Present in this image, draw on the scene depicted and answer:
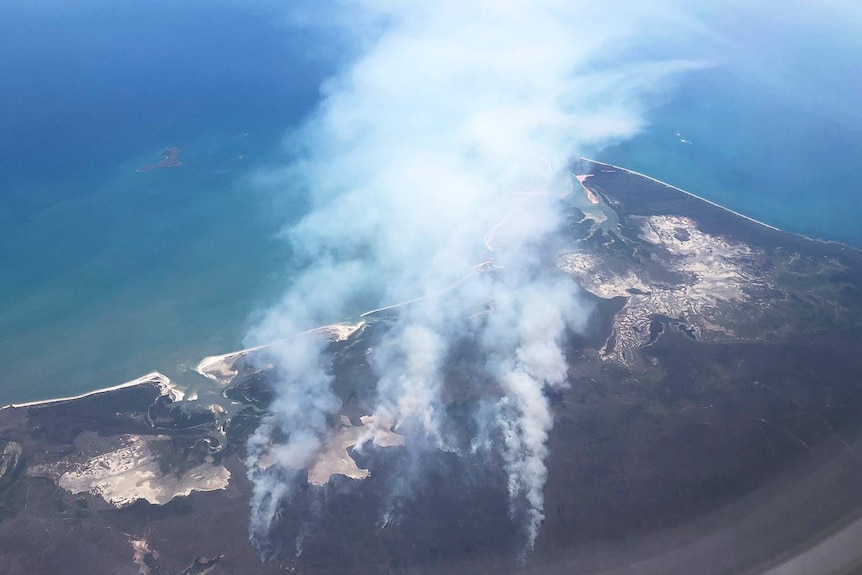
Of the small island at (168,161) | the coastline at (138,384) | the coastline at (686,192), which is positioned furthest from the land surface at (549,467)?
the small island at (168,161)

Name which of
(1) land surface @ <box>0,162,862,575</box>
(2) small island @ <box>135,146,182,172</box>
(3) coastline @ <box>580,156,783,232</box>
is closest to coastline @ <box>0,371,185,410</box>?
(1) land surface @ <box>0,162,862,575</box>

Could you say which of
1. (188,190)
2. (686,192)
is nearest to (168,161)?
(188,190)

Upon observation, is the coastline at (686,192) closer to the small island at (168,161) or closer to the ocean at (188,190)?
the ocean at (188,190)

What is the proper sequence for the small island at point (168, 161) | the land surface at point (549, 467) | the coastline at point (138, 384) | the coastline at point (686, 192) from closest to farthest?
1. the land surface at point (549, 467)
2. the coastline at point (138, 384)
3. the coastline at point (686, 192)
4. the small island at point (168, 161)

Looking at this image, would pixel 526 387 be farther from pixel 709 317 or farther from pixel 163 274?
pixel 163 274

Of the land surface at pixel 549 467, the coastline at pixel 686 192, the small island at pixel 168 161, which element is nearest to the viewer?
the land surface at pixel 549 467

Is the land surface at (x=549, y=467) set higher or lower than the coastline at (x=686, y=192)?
lower

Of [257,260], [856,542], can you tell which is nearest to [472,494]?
[856,542]
